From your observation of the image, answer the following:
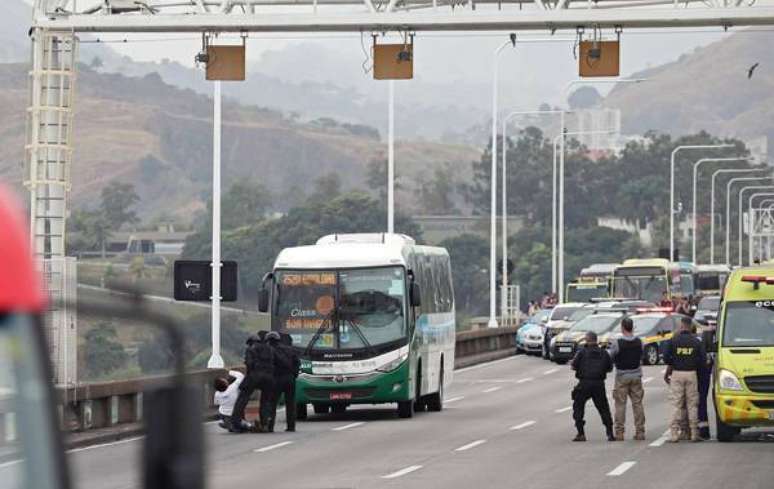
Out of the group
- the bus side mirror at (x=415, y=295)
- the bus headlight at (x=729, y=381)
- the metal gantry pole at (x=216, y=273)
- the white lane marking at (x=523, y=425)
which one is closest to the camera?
the bus headlight at (x=729, y=381)

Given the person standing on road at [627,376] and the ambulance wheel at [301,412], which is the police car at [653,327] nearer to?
the ambulance wheel at [301,412]

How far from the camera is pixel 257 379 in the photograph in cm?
3016

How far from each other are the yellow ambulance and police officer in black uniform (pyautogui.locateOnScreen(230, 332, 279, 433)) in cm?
674

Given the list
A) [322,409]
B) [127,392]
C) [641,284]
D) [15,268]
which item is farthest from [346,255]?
[641,284]

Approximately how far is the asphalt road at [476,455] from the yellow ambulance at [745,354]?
0.45m

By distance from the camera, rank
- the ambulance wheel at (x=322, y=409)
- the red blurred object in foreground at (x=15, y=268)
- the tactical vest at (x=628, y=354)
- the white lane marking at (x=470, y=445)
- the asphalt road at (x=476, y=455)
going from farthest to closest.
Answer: the ambulance wheel at (x=322, y=409) → the tactical vest at (x=628, y=354) → the white lane marking at (x=470, y=445) → the asphalt road at (x=476, y=455) → the red blurred object in foreground at (x=15, y=268)

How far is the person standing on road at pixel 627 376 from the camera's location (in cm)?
2786

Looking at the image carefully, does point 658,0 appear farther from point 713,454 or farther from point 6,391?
point 6,391

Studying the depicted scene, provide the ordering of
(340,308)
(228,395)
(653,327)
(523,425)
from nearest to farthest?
(228,395)
(523,425)
(340,308)
(653,327)

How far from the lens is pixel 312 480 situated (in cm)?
2172

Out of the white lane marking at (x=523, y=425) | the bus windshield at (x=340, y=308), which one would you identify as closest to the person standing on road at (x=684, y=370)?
the white lane marking at (x=523, y=425)

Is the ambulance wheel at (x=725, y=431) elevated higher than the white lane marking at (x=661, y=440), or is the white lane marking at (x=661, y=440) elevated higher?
the ambulance wheel at (x=725, y=431)

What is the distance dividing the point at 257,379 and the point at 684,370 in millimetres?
6455

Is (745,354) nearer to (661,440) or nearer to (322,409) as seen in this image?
(661,440)
